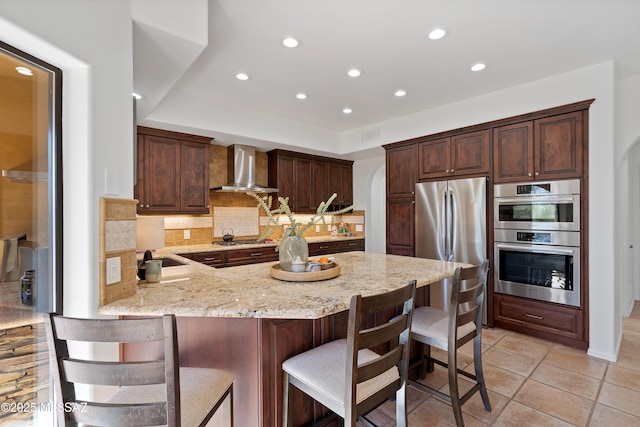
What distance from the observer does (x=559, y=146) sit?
3023mm

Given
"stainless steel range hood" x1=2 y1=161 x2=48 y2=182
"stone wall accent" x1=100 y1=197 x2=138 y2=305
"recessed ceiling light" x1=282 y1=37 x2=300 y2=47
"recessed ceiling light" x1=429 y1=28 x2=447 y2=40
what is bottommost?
"stone wall accent" x1=100 y1=197 x2=138 y2=305

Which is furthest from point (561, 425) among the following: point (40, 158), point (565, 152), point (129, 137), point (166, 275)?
point (40, 158)

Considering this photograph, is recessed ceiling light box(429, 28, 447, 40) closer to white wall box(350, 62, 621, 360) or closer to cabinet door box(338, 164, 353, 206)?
white wall box(350, 62, 621, 360)

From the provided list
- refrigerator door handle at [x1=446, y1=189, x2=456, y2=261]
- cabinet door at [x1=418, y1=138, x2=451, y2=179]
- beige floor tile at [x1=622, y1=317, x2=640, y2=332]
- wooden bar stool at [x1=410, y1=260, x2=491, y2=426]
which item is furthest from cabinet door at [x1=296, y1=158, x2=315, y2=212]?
beige floor tile at [x1=622, y1=317, x2=640, y2=332]

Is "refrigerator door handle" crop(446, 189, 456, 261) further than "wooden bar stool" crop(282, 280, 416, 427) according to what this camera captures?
Yes

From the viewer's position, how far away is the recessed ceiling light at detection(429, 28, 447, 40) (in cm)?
230

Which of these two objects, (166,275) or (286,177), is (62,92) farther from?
(286,177)

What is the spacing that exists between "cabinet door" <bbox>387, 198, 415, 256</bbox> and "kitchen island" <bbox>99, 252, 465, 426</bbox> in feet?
8.70

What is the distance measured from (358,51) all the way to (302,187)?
269 cm

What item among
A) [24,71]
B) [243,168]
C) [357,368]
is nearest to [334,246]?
[243,168]

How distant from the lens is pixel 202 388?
121 cm

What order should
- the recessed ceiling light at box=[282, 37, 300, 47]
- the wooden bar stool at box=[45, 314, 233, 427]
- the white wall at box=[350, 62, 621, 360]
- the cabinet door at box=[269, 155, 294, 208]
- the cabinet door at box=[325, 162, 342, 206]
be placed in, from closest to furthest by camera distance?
the wooden bar stool at box=[45, 314, 233, 427] < the recessed ceiling light at box=[282, 37, 300, 47] < the white wall at box=[350, 62, 621, 360] < the cabinet door at box=[269, 155, 294, 208] < the cabinet door at box=[325, 162, 342, 206]

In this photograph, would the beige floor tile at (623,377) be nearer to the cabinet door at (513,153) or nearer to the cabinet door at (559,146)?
the cabinet door at (559,146)

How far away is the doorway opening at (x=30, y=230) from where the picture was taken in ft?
4.47
